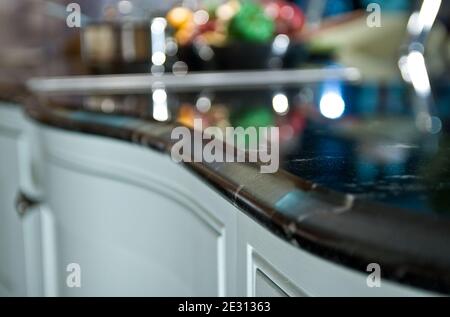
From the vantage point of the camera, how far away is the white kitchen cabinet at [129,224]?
615mm

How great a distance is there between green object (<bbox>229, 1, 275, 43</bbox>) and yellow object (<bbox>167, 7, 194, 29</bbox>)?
0.45ft

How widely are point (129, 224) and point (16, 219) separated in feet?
1.67

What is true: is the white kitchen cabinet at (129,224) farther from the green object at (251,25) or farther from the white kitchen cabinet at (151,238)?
the green object at (251,25)

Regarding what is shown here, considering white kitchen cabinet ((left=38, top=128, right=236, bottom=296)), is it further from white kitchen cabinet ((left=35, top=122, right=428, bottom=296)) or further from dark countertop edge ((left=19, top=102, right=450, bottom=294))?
dark countertop edge ((left=19, top=102, right=450, bottom=294))

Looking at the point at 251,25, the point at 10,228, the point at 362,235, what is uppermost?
the point at 251,25

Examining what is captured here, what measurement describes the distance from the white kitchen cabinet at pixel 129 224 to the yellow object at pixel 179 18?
665mm

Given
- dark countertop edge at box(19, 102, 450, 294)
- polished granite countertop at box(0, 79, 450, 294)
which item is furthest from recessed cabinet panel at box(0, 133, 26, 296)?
dark countertop edge at box(19, 102, 450, 294)

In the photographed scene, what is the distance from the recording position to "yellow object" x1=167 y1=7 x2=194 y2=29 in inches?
66.5

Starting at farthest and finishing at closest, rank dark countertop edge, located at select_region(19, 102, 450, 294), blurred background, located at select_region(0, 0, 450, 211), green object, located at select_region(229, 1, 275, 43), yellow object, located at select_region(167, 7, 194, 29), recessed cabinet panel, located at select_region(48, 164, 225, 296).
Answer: yellow object, located at select_region(167, 7, 194, 29) → green object, located at select_region(229, 1, 275, 43) → recessed cabinet panel, located at select_region(48, 164, 225, 296) → blurred background, located at select_region(0, 0, 450, 211) → dark countertop edge, located at select_region(19, 102, 450, 294)

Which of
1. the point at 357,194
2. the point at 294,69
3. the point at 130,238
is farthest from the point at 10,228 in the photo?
the point at 357,194

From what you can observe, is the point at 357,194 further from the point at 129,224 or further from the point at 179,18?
the point at 179,18

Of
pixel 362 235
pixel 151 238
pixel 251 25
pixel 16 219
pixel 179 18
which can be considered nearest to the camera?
pixel 362 235

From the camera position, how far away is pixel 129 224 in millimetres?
832

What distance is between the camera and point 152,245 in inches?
30.5
